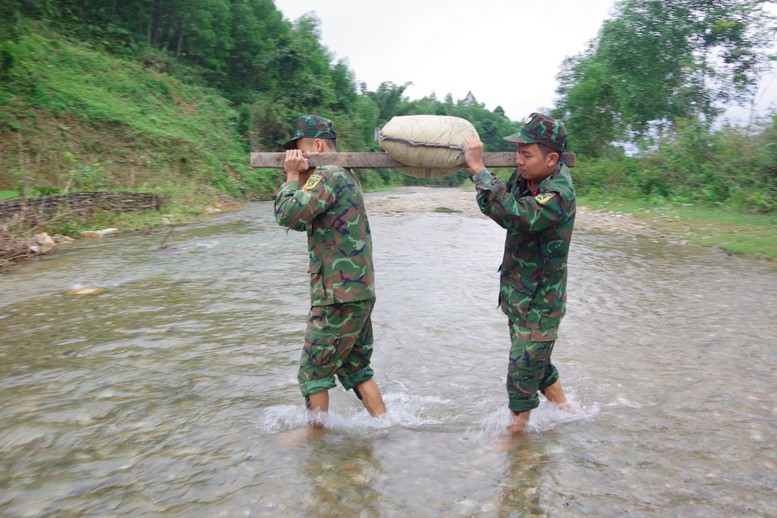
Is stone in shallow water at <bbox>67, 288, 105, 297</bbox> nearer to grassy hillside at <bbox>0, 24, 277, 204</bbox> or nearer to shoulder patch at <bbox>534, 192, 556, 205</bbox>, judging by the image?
grassy hillside at <bbox>0, 24, 277, 204</bbox>

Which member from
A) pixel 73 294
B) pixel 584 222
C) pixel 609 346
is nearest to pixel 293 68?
pixel 584 222

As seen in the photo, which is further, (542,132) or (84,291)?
(84,291)

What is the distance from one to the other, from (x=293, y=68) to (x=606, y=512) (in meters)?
36.7

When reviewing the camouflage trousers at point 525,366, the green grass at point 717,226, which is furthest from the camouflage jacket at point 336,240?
the green grass at point 717,226

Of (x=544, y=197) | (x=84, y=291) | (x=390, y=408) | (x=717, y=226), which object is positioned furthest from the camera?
(x=717, y=226)

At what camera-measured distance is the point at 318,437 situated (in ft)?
11.1

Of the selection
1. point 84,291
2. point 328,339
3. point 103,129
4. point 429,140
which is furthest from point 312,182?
point 103,129

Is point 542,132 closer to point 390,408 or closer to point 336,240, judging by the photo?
point 336,240

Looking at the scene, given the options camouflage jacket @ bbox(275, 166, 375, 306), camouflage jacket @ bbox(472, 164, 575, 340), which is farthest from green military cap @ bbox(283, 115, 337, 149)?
camouflage jacket @ bbox(472, 164, 575, 340)

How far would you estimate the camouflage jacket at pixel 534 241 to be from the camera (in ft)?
9.57

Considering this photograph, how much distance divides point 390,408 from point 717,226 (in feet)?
37.1

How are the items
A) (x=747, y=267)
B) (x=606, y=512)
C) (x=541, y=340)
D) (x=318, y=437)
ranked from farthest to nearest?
1. (x=747, y=267)
2. (x=318, y=437)
3. (x=541, y=340)
4. (x=606, y=512)

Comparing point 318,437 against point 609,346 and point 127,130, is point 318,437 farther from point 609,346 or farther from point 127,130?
point 127,130

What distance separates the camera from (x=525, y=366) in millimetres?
3148
